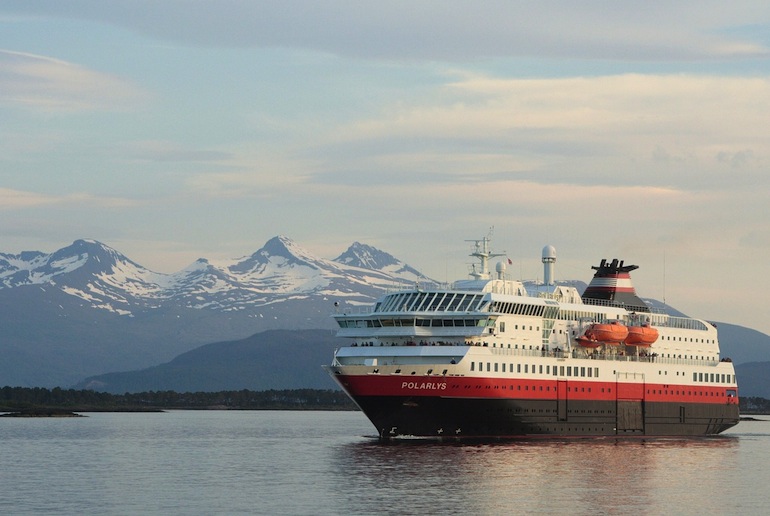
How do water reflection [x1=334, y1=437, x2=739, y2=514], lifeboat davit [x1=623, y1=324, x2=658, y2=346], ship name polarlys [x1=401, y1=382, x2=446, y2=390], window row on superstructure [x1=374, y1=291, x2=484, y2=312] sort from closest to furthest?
1. water reflection [x1=334, y1=437, x2=739, y2=514]
2. ship name polarlys [x1=401, y1=382, x2=446, y2=390]
3. window row on superstructure [x1=374, y1=291, x2=484, y2=312]
4. lifeboat davit [x1=623, y1=324, x2=658, y2=346]

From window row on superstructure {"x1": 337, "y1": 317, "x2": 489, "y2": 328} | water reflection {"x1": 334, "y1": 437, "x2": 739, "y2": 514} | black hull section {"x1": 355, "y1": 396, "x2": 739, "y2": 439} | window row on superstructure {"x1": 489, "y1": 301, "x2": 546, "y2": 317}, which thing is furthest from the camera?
window row on superstructure {"x1": 489, "y1": 301, "x2": 546, "y2": 317}

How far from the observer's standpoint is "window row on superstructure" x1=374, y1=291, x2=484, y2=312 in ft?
297

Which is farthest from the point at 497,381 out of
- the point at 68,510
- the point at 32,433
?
the point at 32,433

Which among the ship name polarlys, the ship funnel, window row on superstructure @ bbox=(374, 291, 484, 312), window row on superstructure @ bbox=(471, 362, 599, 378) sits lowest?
the ship name polarlys

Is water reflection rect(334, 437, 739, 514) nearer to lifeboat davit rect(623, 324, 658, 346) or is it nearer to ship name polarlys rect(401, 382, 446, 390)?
ship name polarlys rect(401, 382, 446, 390)

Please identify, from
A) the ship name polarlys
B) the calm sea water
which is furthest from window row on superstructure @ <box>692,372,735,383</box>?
the ship name polarlys

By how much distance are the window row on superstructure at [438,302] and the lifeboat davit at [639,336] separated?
1540 centimetres

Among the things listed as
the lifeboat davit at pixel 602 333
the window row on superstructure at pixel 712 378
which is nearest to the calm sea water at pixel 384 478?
the lifeboat davit at pixel 602 333

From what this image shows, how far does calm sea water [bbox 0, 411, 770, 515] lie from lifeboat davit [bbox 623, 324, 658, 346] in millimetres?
7412

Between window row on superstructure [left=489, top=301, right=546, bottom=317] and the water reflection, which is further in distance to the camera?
window row on superstructure [left=489, top=301, right=546, bottom=317]

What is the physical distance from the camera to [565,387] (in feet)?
308

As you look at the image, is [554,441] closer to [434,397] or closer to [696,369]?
[434,397]

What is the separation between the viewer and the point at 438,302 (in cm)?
9075

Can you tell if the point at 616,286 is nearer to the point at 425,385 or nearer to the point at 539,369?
the point at 539,369
